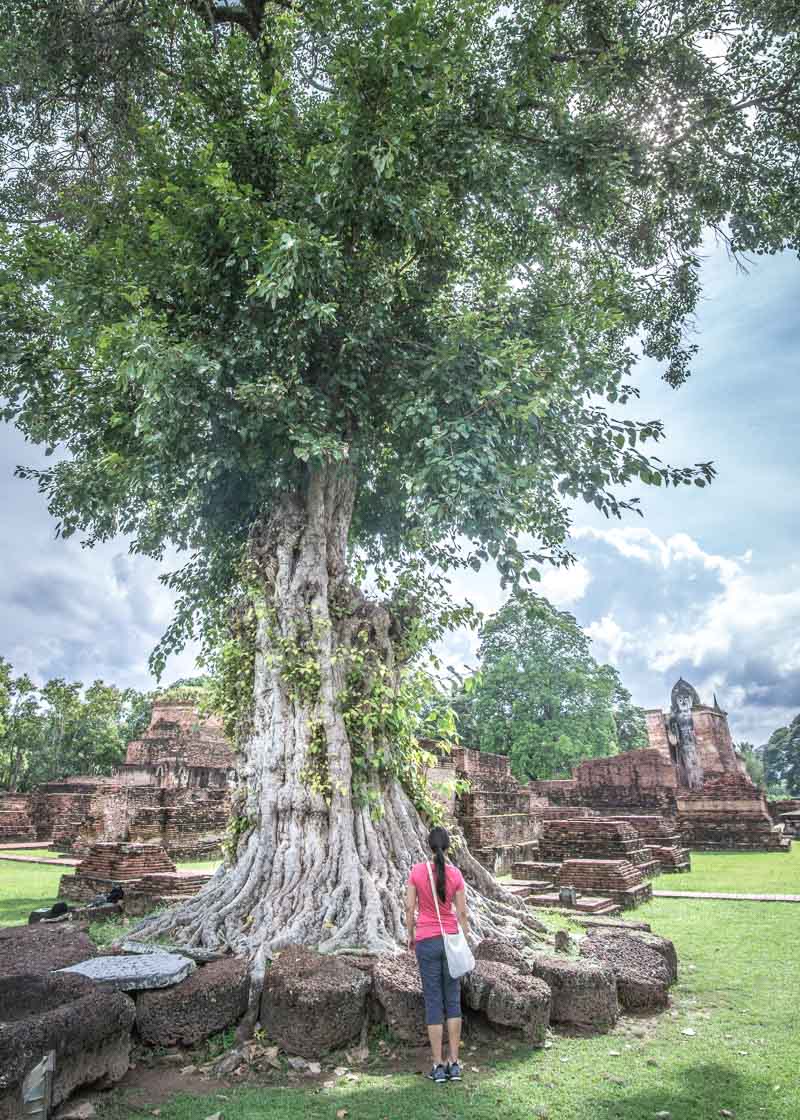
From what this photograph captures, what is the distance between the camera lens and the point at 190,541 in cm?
896

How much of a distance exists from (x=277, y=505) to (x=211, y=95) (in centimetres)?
407

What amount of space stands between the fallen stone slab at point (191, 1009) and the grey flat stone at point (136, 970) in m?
0.06

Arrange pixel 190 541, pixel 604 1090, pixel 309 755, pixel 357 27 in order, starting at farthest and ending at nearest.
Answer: pixel 190 541 < pixel 357 27 < pixel 309 755 < pixel 604 1090

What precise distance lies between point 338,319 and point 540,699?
26.0 metres

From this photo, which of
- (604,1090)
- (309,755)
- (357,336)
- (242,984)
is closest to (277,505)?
(357,336)

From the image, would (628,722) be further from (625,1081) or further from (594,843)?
(625,1081)

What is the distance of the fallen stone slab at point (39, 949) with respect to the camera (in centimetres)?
424

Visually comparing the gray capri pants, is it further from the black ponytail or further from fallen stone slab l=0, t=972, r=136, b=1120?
fallen stone slab l=0, t=972, r=136, b=1120

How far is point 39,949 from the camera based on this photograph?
4.70 m

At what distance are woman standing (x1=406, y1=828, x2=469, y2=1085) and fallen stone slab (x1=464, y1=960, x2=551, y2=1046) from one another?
0.43 feet

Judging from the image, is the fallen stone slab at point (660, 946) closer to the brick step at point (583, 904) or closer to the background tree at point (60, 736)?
the brick step at point (583, 904)

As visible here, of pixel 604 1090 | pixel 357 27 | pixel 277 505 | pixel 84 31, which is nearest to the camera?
pixel 604 1090

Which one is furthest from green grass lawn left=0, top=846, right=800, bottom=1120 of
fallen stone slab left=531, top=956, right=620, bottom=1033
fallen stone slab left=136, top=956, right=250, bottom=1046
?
fallen stone slab left=136, top=956, right=250, bottom=1046

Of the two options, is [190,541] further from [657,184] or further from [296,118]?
[657,184]
